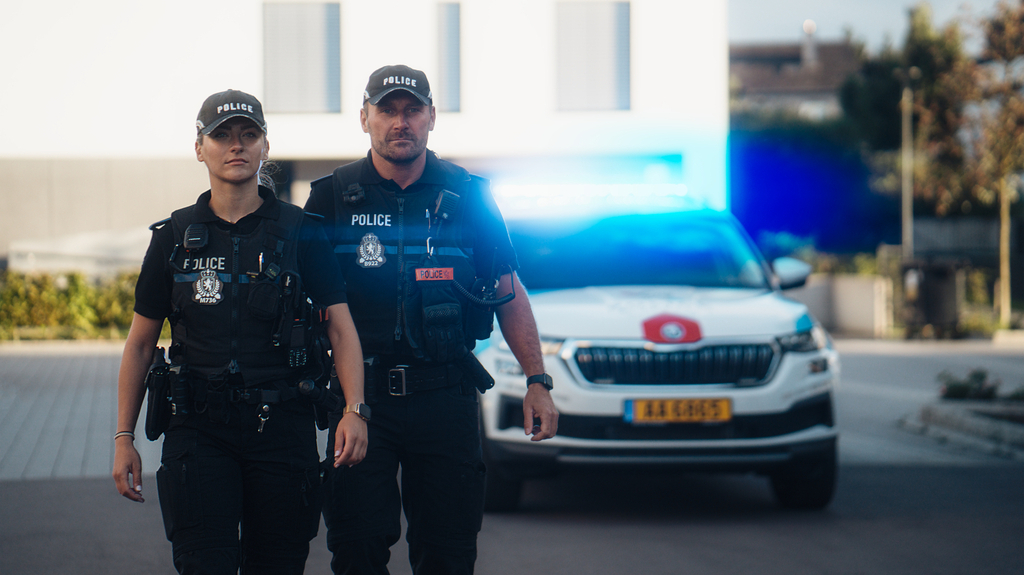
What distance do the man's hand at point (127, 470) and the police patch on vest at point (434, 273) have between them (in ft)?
3.31

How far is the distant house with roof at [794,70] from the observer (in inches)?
2613

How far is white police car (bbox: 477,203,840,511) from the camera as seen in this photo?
5.84 metres

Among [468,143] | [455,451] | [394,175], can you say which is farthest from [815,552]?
[468,143]

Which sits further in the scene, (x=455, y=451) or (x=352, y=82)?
(x=352, y=82)

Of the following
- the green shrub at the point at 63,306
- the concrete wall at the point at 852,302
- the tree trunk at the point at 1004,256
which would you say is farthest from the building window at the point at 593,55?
the tree trunk at the point at 1004,256

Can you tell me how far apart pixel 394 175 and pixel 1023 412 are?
7597 mm

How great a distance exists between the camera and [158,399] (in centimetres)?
322

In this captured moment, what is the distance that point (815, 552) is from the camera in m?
5.47

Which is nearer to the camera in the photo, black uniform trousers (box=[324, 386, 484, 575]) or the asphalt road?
black uniform trousers (box=[324, 386, 484, 575])

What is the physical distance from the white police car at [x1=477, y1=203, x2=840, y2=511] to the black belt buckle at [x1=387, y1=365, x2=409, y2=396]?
230 cm

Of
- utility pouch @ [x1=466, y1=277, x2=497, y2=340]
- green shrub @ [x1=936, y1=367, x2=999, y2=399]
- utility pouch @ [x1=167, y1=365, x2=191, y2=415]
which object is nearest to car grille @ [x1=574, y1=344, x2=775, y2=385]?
utility pouch @ [x1=466, y1=277, x2=497, y2=340]

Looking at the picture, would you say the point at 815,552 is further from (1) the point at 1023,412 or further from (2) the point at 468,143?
(2) the point at 468,143

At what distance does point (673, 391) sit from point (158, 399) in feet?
10.4

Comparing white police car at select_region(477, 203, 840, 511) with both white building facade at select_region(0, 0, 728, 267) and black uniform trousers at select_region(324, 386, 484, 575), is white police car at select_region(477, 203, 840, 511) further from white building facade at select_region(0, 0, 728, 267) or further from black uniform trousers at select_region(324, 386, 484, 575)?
white building facade at select_region(0, 0, 728, 267)
